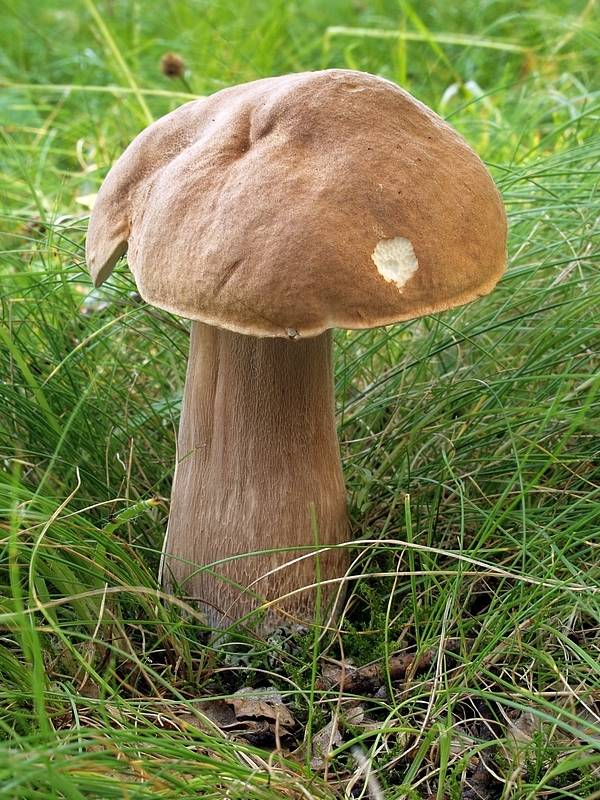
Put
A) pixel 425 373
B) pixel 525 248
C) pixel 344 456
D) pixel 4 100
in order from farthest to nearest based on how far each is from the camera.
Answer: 1. pixel 4 100
2. pixel 525 248
3. pixel 425 373
4. pixel 344 456

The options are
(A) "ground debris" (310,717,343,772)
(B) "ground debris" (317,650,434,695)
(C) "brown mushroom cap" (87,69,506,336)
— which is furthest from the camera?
(B) "ground debris" (317,650,434,695)

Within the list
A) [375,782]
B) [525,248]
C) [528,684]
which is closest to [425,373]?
[525,248]

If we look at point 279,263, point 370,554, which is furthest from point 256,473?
point 279,263

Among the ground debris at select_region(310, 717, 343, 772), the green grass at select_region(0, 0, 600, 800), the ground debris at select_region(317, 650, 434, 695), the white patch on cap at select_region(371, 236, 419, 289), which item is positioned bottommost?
the ground debris at select_region(310, 717, 343, 772)

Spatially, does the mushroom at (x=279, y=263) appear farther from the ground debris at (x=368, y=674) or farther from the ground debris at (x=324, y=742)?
the ground debris at (x=324, y=742)

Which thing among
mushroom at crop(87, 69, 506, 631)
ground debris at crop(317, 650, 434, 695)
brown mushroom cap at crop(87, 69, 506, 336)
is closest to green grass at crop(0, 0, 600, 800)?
ground debris at crop(317, 650, 434, 695)

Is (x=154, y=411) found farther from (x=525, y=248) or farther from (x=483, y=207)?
(x=525, y=248)

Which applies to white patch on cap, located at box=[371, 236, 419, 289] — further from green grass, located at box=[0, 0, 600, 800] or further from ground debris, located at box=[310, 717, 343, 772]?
ground debris, located at box=[310, 717, 343, 772]
